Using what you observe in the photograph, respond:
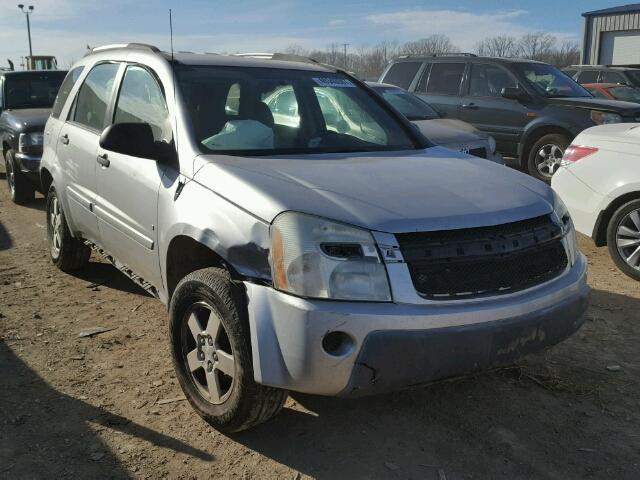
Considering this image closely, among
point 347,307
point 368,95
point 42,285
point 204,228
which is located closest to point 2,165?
point 42,285

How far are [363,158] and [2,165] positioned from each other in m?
10.8

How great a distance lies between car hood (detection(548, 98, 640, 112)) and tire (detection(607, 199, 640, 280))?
431 cm

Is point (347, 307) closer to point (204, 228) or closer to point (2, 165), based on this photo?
point (204, 228)

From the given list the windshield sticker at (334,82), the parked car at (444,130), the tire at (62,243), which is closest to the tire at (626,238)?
the parked car at (444,130)

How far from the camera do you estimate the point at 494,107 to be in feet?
34.3

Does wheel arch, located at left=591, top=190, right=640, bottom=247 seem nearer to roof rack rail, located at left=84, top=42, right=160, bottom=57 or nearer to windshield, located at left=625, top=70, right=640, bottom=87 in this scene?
roof rack rail, located at left=84, top=42, right=160, bottom=57

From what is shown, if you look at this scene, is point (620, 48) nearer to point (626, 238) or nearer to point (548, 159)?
point (548, 159)

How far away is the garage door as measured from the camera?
1332 inches

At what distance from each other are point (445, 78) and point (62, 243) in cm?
741

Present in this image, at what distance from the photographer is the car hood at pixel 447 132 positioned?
754 centimetres

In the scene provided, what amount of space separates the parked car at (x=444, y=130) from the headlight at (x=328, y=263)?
15.4 feet

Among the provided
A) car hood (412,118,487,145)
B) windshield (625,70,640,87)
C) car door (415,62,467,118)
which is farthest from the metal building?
car hood (412,118,487,145)

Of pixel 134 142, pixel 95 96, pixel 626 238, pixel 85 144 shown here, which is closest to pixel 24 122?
pixel 95 96

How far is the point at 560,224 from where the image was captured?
322 centimetres
